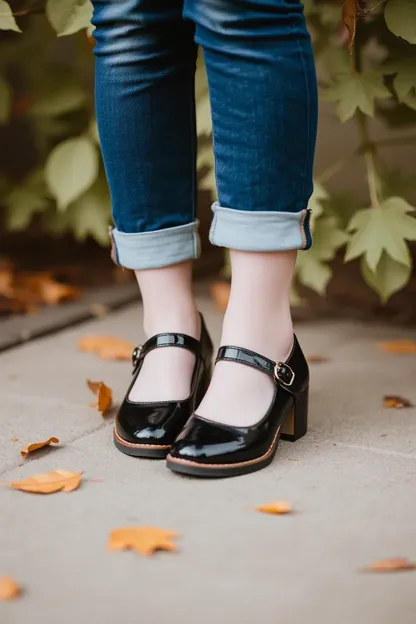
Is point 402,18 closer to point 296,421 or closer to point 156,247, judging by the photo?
point 156,247

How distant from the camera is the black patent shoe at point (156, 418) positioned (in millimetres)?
1191

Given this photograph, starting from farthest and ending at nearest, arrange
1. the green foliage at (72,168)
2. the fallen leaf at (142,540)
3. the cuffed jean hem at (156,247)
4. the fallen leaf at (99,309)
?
the fallen leaf at (99,309) < the green foliage at (72,168) < the cuffed jean hem at (156,247) < the fallen leaf at (142,540)

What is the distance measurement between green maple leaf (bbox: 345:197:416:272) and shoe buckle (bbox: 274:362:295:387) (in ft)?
1.56

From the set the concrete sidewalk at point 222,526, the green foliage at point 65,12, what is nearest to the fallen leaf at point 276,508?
the concrete sidewalk at point 222,526

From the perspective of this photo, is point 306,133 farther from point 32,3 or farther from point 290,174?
point 32,3

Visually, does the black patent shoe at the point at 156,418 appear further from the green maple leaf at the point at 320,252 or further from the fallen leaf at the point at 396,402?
the green maple leaf at the point at 320,252

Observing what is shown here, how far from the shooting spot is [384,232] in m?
1.63

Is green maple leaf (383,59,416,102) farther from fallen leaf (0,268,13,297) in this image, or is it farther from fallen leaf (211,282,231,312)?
fallen leaf (0,268,13,297)

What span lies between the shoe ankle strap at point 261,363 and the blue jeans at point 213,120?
0.50ft

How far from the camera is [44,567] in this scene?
919 millimetres

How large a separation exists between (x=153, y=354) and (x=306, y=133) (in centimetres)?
42

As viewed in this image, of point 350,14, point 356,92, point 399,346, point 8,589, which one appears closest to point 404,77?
point 356,92

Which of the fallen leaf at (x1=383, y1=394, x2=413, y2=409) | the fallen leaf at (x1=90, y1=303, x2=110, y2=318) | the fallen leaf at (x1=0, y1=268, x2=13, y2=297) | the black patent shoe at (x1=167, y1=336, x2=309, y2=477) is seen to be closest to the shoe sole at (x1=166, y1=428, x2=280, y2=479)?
the black patent shoe at (x1=167, y1=336, x2=309, y2=477)

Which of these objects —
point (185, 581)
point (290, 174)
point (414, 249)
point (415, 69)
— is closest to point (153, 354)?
point (290, 174)
